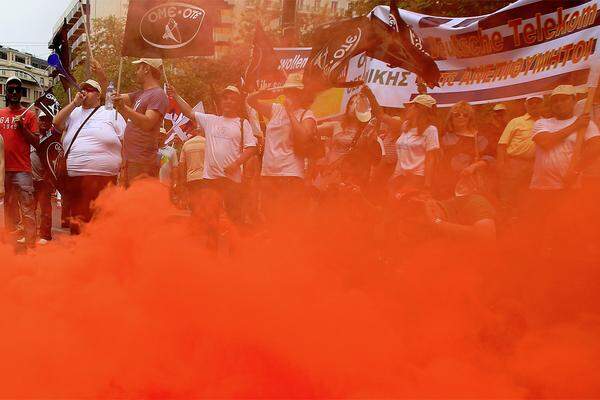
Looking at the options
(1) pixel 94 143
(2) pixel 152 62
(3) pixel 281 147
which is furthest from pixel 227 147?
(1) pixel 94 143

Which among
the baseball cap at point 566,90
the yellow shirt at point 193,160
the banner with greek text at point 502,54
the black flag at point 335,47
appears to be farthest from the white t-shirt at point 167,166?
the baseball cap at point 566,90

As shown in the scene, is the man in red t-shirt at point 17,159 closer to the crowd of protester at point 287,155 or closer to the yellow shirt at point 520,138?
the crowd of protester at point 287,155

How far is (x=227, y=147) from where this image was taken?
209 inches

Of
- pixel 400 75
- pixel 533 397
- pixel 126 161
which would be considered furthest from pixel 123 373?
pixel 400 75

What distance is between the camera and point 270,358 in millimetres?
2537

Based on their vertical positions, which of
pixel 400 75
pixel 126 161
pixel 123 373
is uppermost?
pixel 400 75

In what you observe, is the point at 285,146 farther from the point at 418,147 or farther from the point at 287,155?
the point at 418,147

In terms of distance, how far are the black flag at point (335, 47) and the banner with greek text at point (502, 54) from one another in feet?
0.89

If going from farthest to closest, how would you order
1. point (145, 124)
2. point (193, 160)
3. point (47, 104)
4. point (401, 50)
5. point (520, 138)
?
1. point (47, 104)
2. point (520, 138)
3. point (401, 50)
4. point (193, 160)
5. point (145, 124)

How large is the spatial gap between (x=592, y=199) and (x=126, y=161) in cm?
358

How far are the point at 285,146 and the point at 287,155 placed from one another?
3.3 inches

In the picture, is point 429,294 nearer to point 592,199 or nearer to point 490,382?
point 490,382

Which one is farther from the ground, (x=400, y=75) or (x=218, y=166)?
(x=400, y=75)

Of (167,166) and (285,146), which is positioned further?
(167,166)
